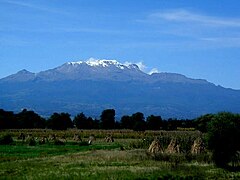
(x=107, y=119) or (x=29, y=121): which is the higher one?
(x=107, y=119)

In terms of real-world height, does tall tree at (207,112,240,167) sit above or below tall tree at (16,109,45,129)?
below

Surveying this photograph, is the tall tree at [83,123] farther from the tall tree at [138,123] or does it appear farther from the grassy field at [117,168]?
the grassy field at [117,168]

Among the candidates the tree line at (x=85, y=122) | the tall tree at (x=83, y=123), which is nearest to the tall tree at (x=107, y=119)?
the tree line at (x=85, y=122)

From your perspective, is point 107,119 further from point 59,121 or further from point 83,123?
point 59,121

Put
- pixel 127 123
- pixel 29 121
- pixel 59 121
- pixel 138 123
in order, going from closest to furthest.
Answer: pixel 138 123
pixel 59 121
pixel 29 121
pixel 127 123

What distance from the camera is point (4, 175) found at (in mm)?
42688

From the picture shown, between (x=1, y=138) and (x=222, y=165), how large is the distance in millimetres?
47677

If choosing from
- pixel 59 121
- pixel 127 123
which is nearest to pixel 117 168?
pixel 59 121

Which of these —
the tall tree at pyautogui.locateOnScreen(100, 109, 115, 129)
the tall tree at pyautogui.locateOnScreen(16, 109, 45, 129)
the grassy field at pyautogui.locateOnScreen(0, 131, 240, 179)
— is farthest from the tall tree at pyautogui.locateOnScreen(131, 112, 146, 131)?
the grassy field at pyautogui.locateOnScreen(0, 131, 240, 179)

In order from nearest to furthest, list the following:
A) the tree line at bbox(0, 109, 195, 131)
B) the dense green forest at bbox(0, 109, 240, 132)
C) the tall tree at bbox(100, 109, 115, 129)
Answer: the dense green forest at bbox(0, 109, 240, 132) → the tree line at bbox(0, 109, 195, 131) → the tall tree at bbox(100, 109, 115, 129)

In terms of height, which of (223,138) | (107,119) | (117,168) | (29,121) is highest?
(107,119)

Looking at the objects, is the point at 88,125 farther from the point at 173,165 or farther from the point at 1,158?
A: the point at 173,165

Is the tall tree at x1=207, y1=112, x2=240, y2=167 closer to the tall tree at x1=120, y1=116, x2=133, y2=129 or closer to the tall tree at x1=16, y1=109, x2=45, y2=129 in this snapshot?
the tall tree at x1=120, y1=116, x2=133, y2=129

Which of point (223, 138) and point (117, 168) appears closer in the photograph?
point (117, 168)
